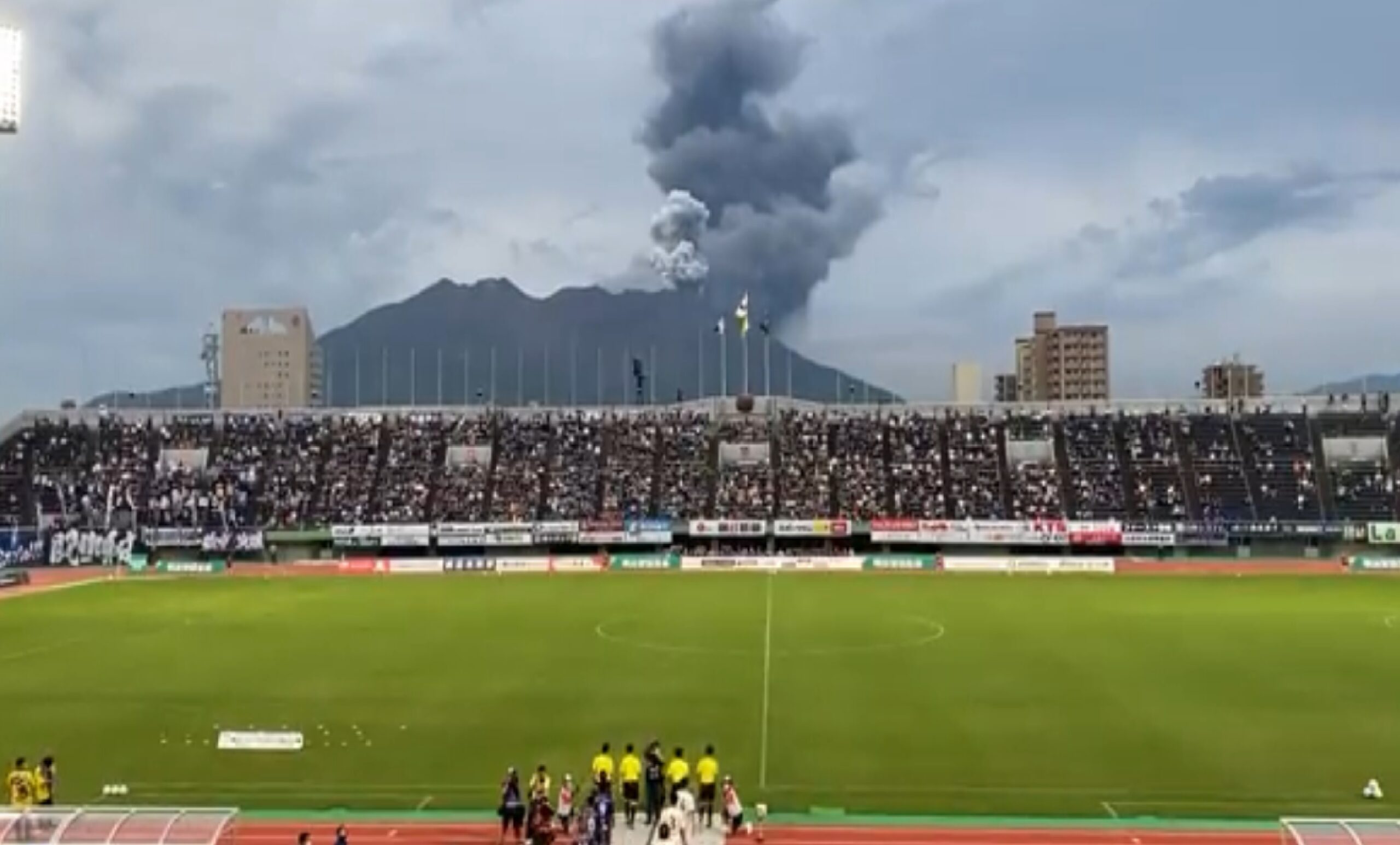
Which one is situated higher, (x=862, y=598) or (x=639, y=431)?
(x=639, y=431)

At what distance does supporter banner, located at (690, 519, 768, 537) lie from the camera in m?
88.8

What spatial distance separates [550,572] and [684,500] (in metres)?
16.5

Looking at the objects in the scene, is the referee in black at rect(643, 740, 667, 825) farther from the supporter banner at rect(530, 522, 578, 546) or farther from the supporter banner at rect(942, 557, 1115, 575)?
the supporter banner at rect(530, 522, 578, 546)

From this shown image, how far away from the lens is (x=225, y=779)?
83.9ft

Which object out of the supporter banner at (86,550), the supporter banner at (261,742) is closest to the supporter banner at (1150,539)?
the supporter banner at (86,550)

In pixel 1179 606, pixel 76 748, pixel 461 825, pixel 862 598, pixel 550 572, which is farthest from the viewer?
pixel 550 572

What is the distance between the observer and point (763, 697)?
33.7 meters

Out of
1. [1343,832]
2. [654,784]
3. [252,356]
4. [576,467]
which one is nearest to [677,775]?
[654,784]

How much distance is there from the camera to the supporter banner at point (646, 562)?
82.6m

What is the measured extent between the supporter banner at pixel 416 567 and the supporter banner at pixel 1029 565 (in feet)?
96.7

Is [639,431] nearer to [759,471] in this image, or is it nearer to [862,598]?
[759,471]

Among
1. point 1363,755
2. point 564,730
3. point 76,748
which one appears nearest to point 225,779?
point 76,748

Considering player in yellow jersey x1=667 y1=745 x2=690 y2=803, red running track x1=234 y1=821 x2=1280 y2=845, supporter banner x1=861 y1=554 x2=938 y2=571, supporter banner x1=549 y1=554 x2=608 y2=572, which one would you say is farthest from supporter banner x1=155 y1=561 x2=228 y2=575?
player in yellow jersey x1=667 y1=745 x2=690 y2=803

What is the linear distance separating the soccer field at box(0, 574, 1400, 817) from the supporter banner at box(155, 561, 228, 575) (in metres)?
21.6
